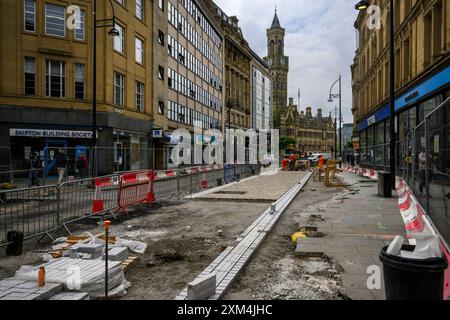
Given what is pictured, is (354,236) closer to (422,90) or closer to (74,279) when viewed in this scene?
(74,279)

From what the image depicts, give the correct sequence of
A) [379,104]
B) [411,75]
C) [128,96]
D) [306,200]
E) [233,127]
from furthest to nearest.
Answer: [233,127] → [379,104] → [128,96] → [411,75] → [306,200]

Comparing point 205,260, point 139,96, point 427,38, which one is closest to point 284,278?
point 205,260

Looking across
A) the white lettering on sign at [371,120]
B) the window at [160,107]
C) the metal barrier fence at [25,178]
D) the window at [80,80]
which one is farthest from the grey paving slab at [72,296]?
the white lettering on sign at [371,120]

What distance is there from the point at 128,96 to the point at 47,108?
683 centimetres

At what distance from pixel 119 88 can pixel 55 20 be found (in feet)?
20.6

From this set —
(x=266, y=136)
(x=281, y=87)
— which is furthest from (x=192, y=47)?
(x=281, y=87)

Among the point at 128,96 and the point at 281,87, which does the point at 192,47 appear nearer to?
the point at 128,96

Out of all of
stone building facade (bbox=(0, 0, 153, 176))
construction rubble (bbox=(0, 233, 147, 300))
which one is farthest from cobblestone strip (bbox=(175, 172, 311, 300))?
stone building facade (bbox=(0, 0, 153, 176))

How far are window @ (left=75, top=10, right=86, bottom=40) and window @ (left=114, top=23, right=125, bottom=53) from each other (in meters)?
2.76

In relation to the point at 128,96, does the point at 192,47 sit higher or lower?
higher

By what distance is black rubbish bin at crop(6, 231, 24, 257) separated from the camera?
6531 millimetres

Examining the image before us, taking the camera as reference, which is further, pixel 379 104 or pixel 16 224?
pixel 379 104

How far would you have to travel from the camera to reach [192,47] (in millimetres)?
46719
